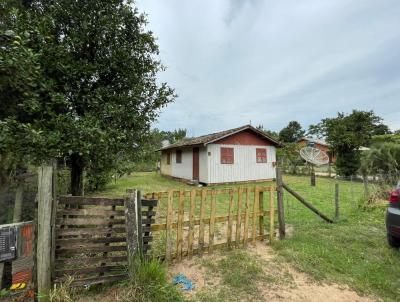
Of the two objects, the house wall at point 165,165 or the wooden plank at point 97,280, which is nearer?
the wooden plank at point 97,280

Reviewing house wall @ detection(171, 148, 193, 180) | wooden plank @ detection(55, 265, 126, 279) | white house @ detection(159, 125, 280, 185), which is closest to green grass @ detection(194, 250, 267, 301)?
wooden plank @ detection(55, 265, 126, 279)

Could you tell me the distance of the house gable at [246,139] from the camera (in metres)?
15.4

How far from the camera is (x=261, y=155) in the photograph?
1695 cm

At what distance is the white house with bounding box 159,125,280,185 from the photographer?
48.8 feet

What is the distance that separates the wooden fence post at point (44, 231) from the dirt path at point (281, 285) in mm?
1659

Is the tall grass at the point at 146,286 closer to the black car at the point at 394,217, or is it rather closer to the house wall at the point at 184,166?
the black car at the point at 394,217

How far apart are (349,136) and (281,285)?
62.7ft

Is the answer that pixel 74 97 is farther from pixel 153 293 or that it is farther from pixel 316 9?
pixel 316 9

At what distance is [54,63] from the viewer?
4.36 m

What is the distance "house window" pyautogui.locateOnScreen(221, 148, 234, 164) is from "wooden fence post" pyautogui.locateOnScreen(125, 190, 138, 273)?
12.2 meters

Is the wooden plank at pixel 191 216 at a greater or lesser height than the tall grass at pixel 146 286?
greater

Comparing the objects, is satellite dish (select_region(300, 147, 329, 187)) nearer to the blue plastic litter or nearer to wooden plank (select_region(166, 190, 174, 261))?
wooden plank (select_region(166, 190, 174, 261))

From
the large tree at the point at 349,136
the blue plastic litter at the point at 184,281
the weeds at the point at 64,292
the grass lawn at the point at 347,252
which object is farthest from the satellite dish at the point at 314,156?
the large tree at the point at 349,136

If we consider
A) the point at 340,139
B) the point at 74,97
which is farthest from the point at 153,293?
the point at 340,139
